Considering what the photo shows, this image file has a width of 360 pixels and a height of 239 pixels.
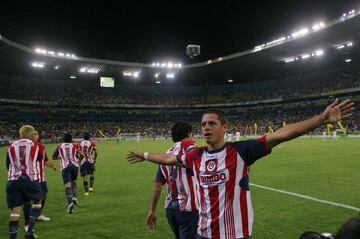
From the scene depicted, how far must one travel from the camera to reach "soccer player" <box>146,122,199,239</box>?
455 cm

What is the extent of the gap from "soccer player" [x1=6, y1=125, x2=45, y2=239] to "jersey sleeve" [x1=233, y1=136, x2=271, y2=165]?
16.7ft

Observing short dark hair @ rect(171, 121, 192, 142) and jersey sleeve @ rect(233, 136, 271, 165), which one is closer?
jersey sleeve @ rect(233, 136, 271, 165)

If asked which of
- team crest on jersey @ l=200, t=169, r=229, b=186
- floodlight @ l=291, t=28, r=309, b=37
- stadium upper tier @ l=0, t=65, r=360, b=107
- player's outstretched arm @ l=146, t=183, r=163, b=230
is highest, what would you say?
floodlight @ l=291, t=28, r=309, b=37

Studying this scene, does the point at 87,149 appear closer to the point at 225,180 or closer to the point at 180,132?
the point at 180,132

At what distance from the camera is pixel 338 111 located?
10.1 ft

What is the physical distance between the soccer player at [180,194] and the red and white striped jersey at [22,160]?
3.44 meters

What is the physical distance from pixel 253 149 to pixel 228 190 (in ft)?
1.63

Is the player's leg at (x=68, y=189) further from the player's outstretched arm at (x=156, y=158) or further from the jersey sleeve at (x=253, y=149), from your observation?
the jersey sleeve at (x=253, y=149)

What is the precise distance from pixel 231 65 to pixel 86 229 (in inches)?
2286

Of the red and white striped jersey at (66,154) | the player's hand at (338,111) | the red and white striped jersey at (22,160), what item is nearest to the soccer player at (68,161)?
the red and white striped jersey at (66,154)

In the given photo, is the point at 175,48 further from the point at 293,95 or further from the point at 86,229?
the point at 86,229

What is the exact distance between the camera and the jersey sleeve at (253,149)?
11.0 feet

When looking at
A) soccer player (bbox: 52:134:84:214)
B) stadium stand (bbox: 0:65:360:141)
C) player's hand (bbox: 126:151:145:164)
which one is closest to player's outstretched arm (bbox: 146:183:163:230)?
player's hand (bbox: 126:151:145:164)

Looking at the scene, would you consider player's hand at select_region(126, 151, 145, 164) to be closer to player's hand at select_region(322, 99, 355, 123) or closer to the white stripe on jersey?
the white stripe on jersey
